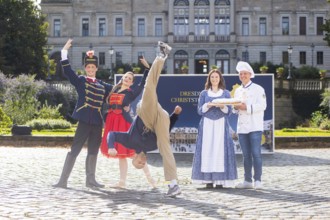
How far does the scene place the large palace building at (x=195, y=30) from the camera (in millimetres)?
63062

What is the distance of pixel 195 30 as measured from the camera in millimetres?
63812

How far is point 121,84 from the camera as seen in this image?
32.9 ft

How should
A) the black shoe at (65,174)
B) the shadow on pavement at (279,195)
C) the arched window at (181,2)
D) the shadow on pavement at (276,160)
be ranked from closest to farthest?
the shadow on pavement at (279,195), the black shoe at (65,174), the shadow on pavement at (276,160), the arched window at (181,2)

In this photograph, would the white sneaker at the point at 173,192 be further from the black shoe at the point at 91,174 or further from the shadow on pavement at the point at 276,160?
the shadow on pavement at the point at 276,160

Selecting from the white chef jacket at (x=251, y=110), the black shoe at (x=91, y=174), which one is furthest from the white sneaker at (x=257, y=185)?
the black shoe at (x=91, y=174)

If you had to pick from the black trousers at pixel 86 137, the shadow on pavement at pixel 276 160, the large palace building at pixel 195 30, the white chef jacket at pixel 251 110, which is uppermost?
the large palace building at pixel 195 30

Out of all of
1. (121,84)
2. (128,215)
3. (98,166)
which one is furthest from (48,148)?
(128,215)

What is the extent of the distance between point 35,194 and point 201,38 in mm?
55650

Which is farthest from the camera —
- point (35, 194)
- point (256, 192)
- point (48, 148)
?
point (48, 148)

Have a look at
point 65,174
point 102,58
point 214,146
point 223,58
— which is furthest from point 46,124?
point 102,58

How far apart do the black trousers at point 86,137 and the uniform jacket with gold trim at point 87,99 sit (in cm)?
13

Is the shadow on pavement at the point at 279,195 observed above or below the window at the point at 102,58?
below

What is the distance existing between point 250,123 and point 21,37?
39.3 meters

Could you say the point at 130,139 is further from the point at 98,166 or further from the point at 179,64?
the point at 179,64
